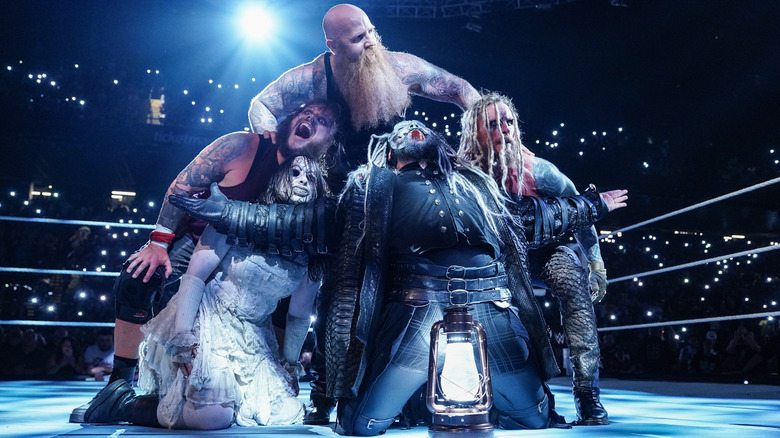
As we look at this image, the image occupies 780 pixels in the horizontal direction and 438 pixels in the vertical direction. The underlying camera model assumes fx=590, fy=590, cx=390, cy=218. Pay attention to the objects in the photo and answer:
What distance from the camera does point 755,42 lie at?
7684 millimetres

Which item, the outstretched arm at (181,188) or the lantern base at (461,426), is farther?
the outstretched arm at (181,188)

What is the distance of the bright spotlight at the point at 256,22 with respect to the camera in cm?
802

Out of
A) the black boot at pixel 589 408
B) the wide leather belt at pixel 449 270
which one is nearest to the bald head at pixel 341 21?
the wide leather belt at pixel 449 270

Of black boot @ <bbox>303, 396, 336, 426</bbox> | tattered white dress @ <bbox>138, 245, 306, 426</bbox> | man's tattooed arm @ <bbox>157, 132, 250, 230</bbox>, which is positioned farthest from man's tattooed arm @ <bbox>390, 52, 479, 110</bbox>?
black boot @ <bbox>303, 396, 336, 426</bbox>

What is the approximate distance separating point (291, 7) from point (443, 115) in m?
2.90

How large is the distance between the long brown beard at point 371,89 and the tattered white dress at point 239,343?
906mm

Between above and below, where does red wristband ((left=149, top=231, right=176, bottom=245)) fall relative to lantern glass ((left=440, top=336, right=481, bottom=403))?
above

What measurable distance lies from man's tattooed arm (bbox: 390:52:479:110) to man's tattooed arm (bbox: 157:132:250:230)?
0.92 meters

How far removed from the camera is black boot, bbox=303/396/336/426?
72.9 inches

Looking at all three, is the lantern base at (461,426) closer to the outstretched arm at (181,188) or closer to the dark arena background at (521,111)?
the outstretched arm at (181,188)

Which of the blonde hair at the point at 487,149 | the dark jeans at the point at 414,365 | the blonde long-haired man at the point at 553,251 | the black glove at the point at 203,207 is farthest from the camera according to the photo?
the blonde hair at the point at 487,149

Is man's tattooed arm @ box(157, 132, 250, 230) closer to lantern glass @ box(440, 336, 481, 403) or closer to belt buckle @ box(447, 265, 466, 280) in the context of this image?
belt buckle @ box(447, 265, 466, 280)

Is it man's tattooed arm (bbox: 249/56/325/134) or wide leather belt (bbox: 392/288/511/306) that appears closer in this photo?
wide leather belt (bbox: 392/288/511/306)

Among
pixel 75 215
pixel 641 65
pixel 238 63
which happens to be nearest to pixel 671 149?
pixel 641 65
